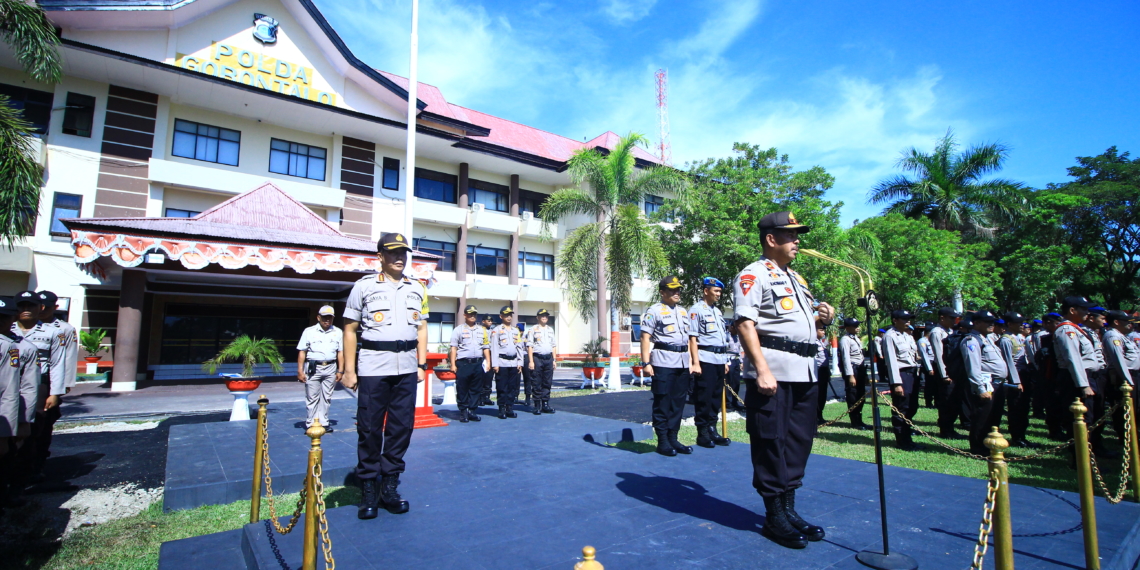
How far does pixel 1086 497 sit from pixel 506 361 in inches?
319

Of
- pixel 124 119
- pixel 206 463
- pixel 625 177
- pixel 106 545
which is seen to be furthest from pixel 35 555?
pixel 124 119

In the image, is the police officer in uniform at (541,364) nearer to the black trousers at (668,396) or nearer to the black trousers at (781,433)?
the black trousers at (668,396)

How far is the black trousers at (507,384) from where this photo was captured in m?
9.69

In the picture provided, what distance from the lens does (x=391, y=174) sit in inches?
922

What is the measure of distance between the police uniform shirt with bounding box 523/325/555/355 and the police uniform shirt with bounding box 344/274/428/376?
6.44 meters

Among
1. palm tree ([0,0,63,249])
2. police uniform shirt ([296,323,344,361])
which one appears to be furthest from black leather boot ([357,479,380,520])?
palm tree ([0,0,63,249])

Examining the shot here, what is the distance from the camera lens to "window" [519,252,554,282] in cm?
2728

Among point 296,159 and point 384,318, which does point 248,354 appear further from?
point 384,318

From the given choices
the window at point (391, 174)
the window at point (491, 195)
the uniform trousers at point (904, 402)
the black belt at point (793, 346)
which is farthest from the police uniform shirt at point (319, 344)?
the window at point (491, 195)

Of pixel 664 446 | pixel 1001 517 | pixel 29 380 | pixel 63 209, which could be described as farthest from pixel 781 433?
pixel 63 209

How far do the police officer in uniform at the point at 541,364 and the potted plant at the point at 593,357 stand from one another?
522cm

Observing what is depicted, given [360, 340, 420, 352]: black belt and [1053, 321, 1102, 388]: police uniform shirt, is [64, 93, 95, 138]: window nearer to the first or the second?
[360, 340, 420, 352]: black belt

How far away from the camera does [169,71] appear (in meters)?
16.8

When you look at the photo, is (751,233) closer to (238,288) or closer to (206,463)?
(206,463)
